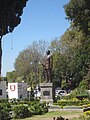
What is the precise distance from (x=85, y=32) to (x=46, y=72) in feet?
19.0

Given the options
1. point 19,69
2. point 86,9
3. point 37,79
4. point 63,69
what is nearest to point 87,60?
point 63,69

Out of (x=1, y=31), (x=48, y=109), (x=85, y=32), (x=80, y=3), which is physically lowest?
(x=48, y=109)

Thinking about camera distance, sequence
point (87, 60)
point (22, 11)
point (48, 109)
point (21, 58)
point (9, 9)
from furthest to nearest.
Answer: point (21, 58)
point (87, 60)
point (48, 109)
point (22, 11)
point (9, 9)

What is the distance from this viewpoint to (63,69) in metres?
73.6

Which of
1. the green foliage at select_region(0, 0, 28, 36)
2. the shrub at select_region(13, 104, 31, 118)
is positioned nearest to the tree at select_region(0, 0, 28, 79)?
the green foliage at select_region(0, 0, 28, 36)

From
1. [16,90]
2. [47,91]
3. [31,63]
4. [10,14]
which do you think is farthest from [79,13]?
[31,63]

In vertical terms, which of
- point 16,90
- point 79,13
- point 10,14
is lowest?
point 10,14

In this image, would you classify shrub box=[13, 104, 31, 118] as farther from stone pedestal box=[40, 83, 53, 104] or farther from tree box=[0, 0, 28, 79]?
tree box=[0, 0, 28, 79]

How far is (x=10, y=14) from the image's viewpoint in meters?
11.6

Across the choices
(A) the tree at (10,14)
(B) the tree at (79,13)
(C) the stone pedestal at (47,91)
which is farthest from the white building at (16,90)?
(A) the tree at (10,14)

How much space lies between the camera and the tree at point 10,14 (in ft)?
37.0

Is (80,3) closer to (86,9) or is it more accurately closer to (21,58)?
(86,9)

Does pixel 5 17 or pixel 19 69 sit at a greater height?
pixel 19 69

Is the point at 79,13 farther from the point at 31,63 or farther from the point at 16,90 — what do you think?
the point at 31,63
